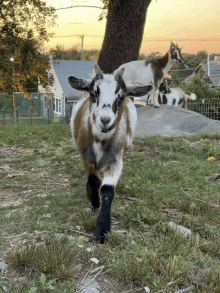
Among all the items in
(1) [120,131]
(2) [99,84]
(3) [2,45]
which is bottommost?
(1) [120,131]

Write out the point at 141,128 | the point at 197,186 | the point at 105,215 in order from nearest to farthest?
the point at 105,215, the point at 197,186, the point at 141,128

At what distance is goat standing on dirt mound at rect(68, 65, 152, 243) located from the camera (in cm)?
327

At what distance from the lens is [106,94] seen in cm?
332

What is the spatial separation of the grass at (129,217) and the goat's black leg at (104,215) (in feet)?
0.44

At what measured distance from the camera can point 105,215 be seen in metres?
3.30

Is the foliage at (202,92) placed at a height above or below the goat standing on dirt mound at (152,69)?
below

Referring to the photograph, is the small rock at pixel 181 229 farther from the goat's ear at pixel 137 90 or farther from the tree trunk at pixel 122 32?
the tree trunk at pixel 122 32

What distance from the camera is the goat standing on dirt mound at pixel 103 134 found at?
3.27m

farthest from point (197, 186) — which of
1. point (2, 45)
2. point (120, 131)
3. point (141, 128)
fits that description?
point (2, 45)

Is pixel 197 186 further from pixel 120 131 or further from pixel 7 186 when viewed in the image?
pixel 7 186

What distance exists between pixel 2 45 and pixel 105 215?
47.3 ft

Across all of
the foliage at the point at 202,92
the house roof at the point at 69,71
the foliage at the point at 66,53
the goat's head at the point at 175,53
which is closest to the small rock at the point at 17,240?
the goat's head at the point at 175,53

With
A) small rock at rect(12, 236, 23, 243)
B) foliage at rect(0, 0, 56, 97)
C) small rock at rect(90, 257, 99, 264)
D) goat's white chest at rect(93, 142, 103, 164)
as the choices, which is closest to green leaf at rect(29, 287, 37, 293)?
small rock at rect(90, 257, 99, 264)

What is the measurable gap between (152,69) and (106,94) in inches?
278
